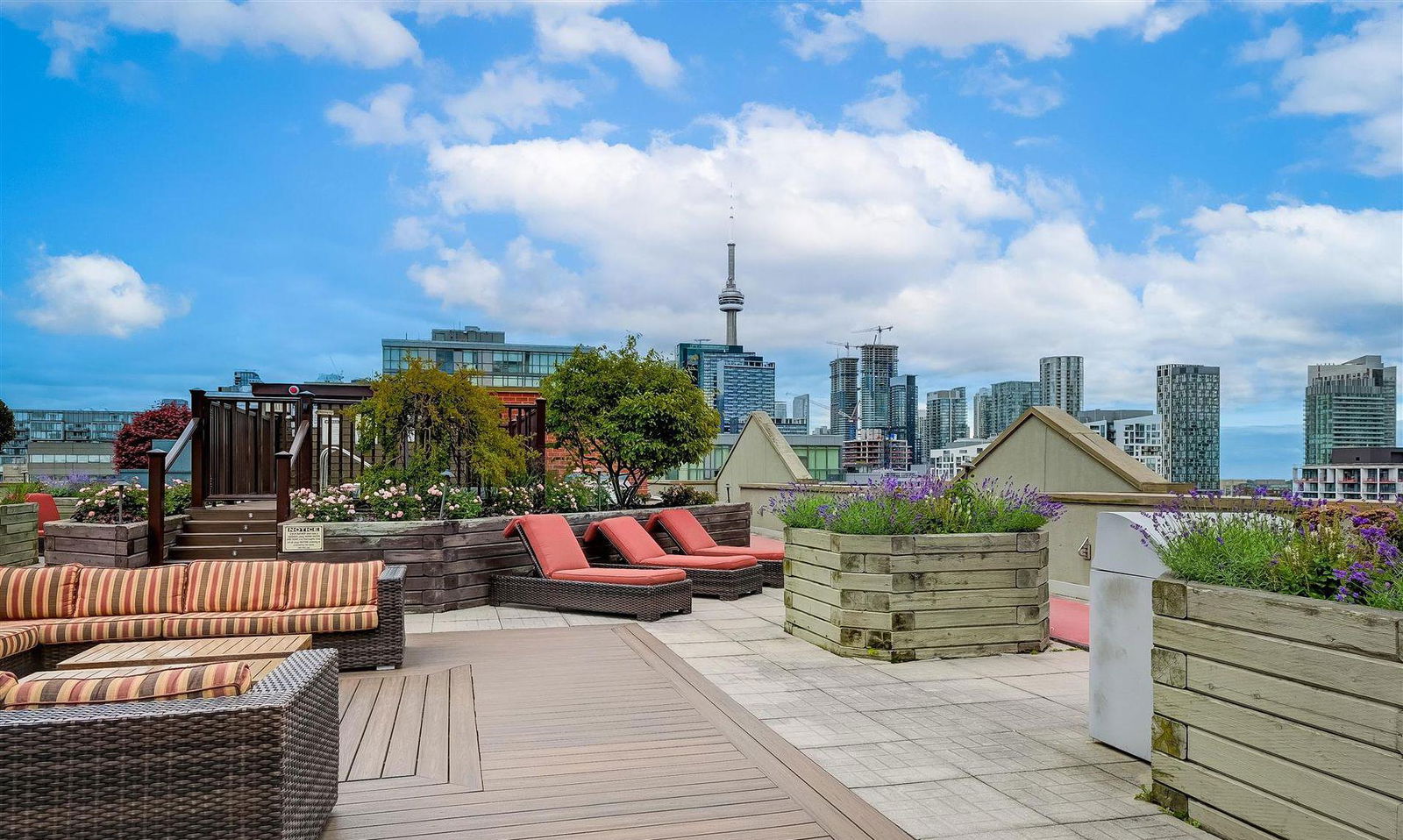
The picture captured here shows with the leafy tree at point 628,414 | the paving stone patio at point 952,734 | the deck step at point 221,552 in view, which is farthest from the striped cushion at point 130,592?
the leafy tree at point 628,414

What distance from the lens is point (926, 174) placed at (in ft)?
140

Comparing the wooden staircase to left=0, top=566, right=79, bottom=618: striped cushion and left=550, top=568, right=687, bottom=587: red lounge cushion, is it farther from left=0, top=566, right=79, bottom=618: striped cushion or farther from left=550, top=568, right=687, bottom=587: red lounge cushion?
left=0, top=566, right=79, bottom=618: striped cushion

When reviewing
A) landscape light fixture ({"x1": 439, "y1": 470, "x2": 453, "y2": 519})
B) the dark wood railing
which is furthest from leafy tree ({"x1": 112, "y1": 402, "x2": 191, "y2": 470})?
landscape light fixture ({"x1": 439, "y1": 470, "x2": 453, "y2": 519})

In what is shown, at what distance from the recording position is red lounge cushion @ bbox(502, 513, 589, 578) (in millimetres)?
7906

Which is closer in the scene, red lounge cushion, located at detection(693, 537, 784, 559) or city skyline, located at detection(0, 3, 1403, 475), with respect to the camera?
red lounge cushion, located at detection(693, 537, 784, 559)

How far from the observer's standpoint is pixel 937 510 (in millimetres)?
5965

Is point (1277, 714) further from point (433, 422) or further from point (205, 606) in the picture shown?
point (433, 422)

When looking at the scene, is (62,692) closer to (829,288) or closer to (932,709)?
(932,709)

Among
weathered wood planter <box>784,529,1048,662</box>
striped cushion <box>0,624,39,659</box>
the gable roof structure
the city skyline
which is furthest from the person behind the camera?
the city skyline

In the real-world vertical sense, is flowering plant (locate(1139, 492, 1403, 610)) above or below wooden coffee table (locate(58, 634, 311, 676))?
above

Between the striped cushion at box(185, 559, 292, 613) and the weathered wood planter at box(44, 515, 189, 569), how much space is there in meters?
3.16

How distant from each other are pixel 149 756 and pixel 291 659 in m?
0.76

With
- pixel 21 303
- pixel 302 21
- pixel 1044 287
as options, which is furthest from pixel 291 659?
pixel 1044 287

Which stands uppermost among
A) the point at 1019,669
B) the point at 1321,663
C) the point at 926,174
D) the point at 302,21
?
the point at 926,174
